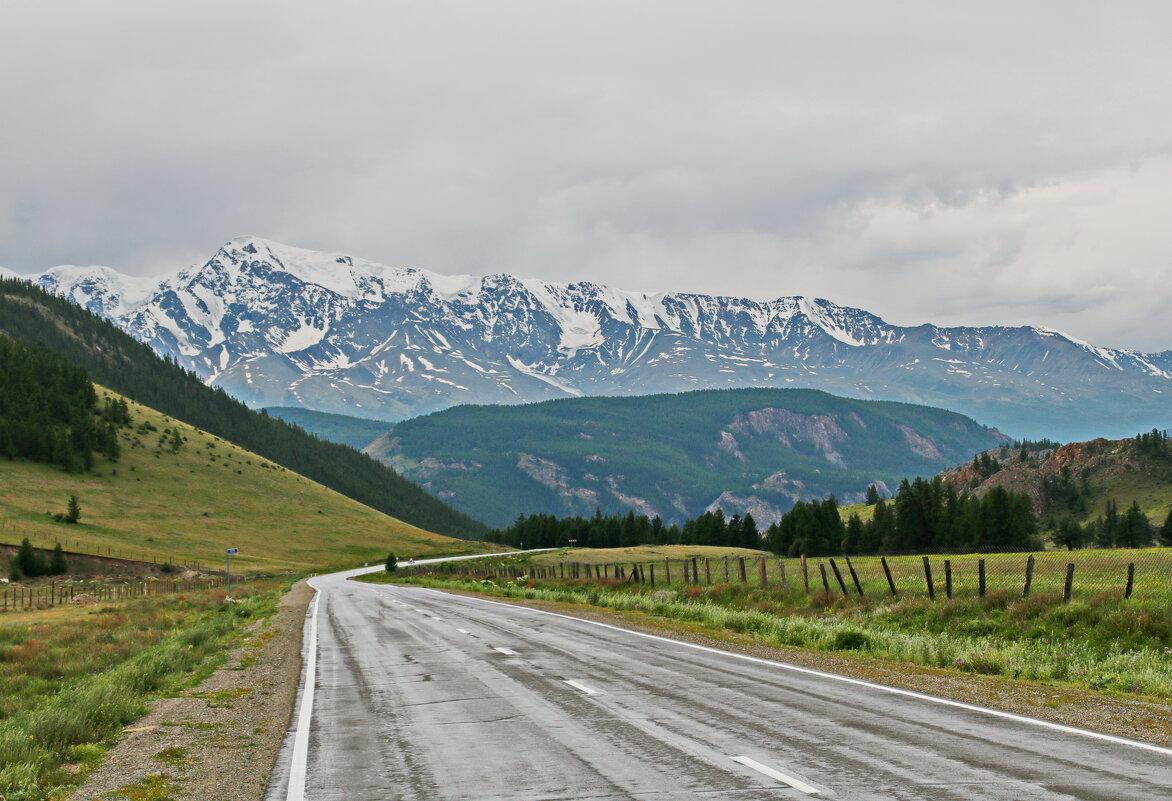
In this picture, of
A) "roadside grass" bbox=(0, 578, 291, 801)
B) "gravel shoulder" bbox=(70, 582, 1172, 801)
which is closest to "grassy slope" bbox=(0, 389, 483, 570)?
"roadside grass" bbox=(0, 578, 291, 801)

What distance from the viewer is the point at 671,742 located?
37.3ft

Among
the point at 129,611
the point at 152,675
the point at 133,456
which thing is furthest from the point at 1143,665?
the point at 133,456

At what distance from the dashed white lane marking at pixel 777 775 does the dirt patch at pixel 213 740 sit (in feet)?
17.1

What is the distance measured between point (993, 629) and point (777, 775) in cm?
1767

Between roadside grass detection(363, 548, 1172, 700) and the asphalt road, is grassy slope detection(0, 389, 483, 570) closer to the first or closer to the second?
roadside grass detection(363, 548, 1172, 700)

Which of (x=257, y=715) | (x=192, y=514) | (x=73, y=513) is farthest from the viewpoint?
(x=192, y=514)

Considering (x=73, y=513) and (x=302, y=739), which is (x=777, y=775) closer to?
(x=302, y=739)

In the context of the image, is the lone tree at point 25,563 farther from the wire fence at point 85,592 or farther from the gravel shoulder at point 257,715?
the gravel shoulder at point 257,715

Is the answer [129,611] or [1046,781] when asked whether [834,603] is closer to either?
[1046,781]

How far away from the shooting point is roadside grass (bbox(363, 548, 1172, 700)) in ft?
61.4

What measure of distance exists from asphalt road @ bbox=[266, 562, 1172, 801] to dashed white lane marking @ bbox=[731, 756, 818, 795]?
0.09 feet

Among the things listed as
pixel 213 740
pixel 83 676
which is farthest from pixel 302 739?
pixel 83 676

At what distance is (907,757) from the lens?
10398 millimetres

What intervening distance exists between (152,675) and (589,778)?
1402 centimetres
